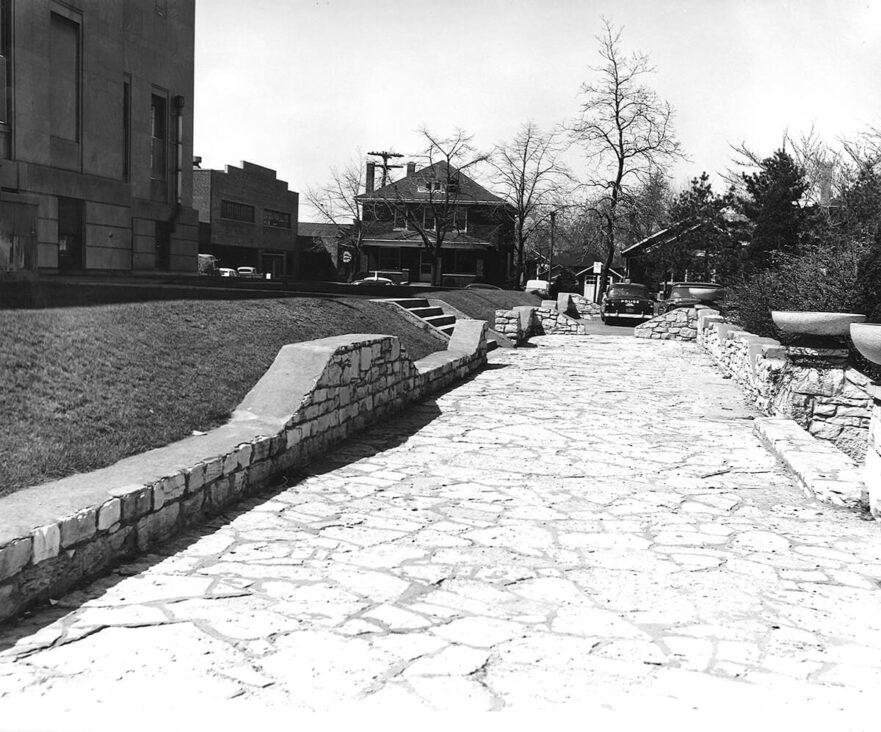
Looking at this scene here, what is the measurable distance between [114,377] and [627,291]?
30.5 meters

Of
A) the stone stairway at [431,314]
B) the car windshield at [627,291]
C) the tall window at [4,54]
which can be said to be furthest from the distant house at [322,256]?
the tall window at [4,54]

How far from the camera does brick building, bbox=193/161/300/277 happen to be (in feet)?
185

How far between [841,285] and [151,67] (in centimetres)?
2078

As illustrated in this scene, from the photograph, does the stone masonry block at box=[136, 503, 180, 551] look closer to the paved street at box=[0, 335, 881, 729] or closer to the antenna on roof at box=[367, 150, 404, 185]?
the paved street at box=[0, 335, 881, 729]

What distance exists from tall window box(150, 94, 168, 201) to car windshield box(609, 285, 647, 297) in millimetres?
17952

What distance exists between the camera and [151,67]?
25.5 m

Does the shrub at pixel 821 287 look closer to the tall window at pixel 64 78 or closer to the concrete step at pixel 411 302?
the concrete step at pixel 411 302

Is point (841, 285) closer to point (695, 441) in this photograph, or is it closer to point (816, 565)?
point (695, 441)

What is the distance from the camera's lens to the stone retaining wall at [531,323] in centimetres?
2266

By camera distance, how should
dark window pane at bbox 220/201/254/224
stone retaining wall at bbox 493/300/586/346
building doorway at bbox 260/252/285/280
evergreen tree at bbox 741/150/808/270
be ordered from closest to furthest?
stone retaining wall at bbox 493/300/586/346 → evergreen tree at bbox 741/150/808/270 → dark window pane at bbox 220/201/254/224 → building doorway at bbox 260/252/285/280

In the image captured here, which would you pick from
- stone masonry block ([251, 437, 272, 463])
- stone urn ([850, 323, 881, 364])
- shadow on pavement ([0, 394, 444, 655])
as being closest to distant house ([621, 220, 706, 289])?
shadow on pavement ([0, 394, 444, 655])

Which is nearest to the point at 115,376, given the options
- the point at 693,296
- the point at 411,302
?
the point at 411,302

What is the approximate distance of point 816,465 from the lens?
23.7 ft

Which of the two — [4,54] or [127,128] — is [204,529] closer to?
[4,54]
